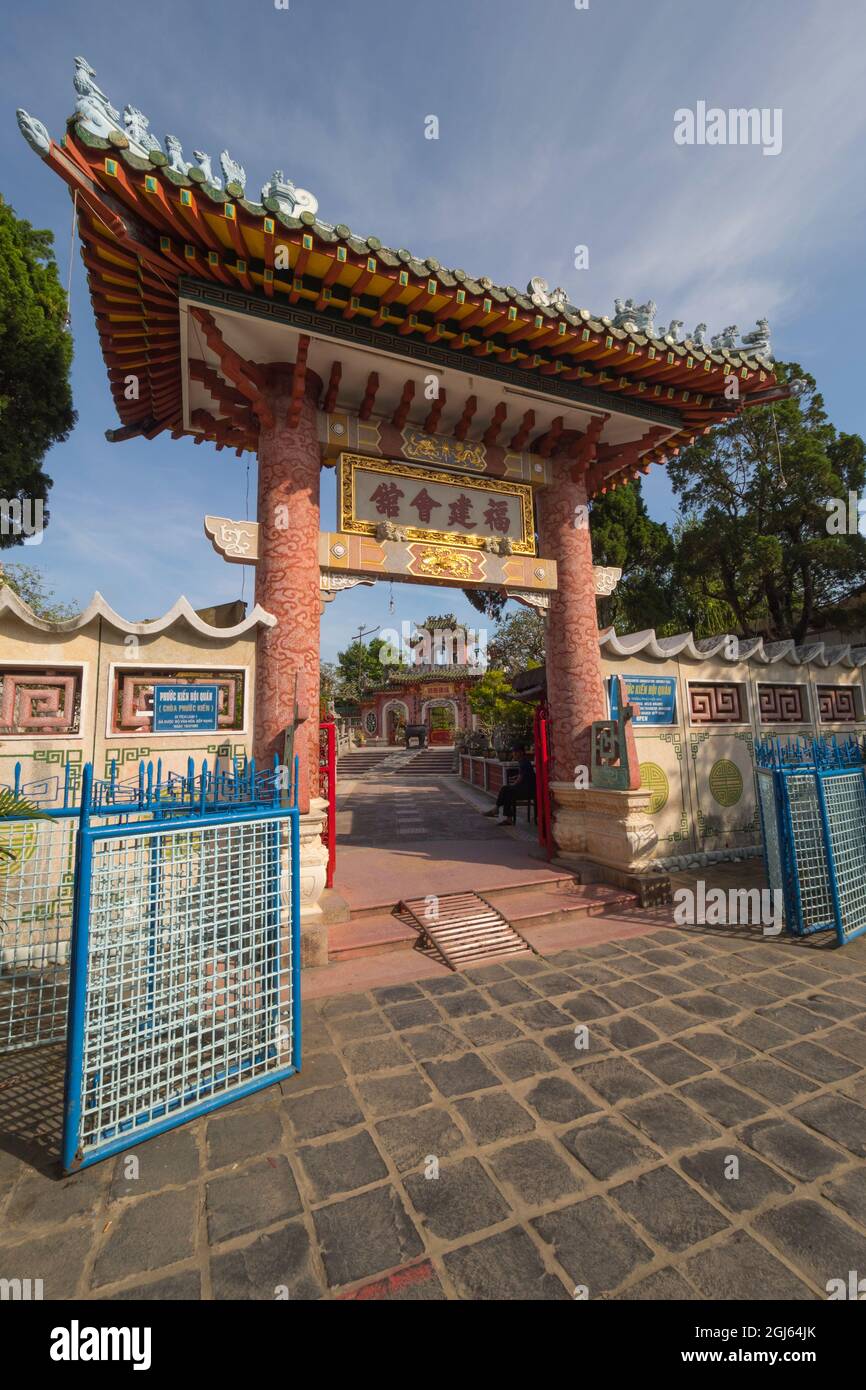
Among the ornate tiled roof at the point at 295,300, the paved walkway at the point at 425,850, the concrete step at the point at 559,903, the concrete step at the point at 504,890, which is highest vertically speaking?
the ornate tiled roof at the point at 295,300

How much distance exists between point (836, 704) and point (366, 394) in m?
9.05

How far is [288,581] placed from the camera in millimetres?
5785

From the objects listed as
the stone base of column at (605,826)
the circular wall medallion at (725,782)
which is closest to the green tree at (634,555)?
the circular wall medallion at (725,782)

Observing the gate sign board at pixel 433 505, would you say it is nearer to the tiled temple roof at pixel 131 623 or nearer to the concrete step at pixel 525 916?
the tiled temple roof at pixel 131 623

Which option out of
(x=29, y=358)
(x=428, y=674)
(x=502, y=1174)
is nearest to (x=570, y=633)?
(x=502, y=1174)

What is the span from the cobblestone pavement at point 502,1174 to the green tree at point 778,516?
11.9 m

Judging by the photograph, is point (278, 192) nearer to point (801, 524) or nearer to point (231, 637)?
point (231, 637)

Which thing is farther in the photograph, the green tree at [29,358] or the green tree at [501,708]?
the green tree at [501,708]

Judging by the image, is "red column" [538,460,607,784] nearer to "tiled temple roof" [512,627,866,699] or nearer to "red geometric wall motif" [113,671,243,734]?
"tiled temple roof" [512,627,866,699]

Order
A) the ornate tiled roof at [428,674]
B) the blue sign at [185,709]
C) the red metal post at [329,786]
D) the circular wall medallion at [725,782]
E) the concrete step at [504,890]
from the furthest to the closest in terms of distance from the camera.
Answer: the ornate tiled roof at [428,674], the circular wall medallion at [725,782], the red metal post at [329,786], the concrete step at [504,890], the blue sign at [185,709]

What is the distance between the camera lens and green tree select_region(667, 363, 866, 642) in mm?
12641

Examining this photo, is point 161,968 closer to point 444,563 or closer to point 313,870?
point 313,870

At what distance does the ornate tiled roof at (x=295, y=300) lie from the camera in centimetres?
421

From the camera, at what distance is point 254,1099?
312cm
